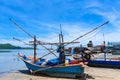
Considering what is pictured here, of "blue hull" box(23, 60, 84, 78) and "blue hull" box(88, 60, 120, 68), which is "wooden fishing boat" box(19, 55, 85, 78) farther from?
"blue hull" box(88, 60, 120, 68)

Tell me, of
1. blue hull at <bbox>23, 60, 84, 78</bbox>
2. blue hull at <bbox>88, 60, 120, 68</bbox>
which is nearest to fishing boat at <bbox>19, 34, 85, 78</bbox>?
blue hull at <bbox>23, 60, 84, 78</bbox>

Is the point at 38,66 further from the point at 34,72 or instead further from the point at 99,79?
the point at 99,79

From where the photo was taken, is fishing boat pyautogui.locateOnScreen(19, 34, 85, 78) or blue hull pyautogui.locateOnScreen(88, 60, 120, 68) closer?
fishing boat pyautogui.locateOnScreen(19, 34, 85, 78)

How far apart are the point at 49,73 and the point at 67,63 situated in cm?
251

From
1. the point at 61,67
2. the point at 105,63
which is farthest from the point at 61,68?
the point at 105,63

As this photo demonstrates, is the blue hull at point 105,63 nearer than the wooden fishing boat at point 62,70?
No

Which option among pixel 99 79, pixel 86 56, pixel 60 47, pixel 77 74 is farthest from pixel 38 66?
pixel 86 56

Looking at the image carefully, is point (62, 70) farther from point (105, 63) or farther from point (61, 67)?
point (105, 63)

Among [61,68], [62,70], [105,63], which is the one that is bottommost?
[62,70]

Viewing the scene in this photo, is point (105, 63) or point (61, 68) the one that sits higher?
point (105, 63)

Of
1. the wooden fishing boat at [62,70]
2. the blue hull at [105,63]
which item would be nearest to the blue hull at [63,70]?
the wooden fishing boat at [62,70]

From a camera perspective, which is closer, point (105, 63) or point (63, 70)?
point (63, 70)

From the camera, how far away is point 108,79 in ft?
65.7

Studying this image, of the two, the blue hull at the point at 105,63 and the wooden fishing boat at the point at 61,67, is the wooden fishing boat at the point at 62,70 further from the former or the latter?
the blue hull at the point at 105,63
